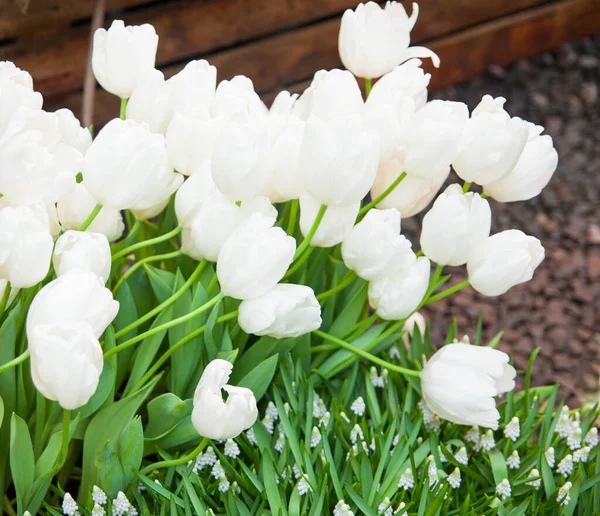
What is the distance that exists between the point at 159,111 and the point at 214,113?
56 mm

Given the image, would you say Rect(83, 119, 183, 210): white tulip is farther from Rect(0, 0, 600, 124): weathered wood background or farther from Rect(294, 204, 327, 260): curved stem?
Rect(0, 0, 600, 124): weathered wood background

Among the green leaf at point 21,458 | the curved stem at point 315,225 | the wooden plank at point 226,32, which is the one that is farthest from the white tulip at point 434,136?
the wooden plank at point 226,32

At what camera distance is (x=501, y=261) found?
31.8 inches

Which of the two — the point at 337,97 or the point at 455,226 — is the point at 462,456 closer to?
the point at 455,226

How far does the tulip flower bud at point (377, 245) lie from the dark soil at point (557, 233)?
105cm

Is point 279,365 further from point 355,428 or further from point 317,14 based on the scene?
point 317,14

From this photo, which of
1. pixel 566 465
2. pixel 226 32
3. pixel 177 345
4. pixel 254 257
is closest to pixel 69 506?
pixel 177 345

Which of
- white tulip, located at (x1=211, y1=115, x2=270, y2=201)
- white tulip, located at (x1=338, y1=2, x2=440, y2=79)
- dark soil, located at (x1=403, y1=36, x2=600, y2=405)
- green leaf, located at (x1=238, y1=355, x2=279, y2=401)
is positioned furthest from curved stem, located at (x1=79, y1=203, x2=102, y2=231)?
dark soil, located at (x1=403, y1=36, x2=600, y2=405)

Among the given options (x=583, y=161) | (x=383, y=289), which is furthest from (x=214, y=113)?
(x=583, y=161)

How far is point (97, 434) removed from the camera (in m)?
0.81

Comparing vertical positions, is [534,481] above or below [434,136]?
below

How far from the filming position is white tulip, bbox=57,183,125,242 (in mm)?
800

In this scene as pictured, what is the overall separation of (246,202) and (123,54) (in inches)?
8.4

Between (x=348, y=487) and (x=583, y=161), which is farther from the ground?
(x=348, y=487)
